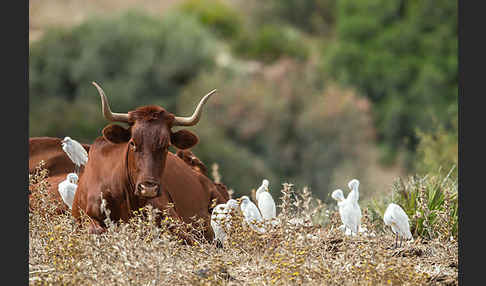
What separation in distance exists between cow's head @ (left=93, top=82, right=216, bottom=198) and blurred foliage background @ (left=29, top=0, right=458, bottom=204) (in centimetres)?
A: 1714

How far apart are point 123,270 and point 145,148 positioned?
57.0 inches

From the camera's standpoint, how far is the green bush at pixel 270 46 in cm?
4325

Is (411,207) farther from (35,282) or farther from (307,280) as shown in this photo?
(35,282)

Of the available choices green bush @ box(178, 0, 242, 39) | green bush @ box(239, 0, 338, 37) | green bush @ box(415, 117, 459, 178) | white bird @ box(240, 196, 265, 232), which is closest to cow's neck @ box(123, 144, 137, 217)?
white bird @ box(240, 196, 265, 232)

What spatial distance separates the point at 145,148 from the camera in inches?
271

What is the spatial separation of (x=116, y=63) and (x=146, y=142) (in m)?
28.1

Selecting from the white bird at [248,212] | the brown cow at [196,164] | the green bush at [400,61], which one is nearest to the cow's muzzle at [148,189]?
the white bird at [248,212]

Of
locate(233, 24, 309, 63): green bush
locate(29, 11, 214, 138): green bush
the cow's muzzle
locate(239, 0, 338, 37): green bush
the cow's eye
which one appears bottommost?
the cow's muzzle

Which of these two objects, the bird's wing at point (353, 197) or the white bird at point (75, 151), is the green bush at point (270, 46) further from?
the bird's wing at point (353, 197)

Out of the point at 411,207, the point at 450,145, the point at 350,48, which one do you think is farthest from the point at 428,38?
the point at 411,207

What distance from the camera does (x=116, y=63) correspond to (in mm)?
34250

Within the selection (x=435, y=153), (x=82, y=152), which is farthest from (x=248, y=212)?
(x=435, y=153)

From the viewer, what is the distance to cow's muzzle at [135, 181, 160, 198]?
6.67 metres

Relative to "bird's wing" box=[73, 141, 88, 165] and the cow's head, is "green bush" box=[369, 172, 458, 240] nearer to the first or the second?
the cow's head
